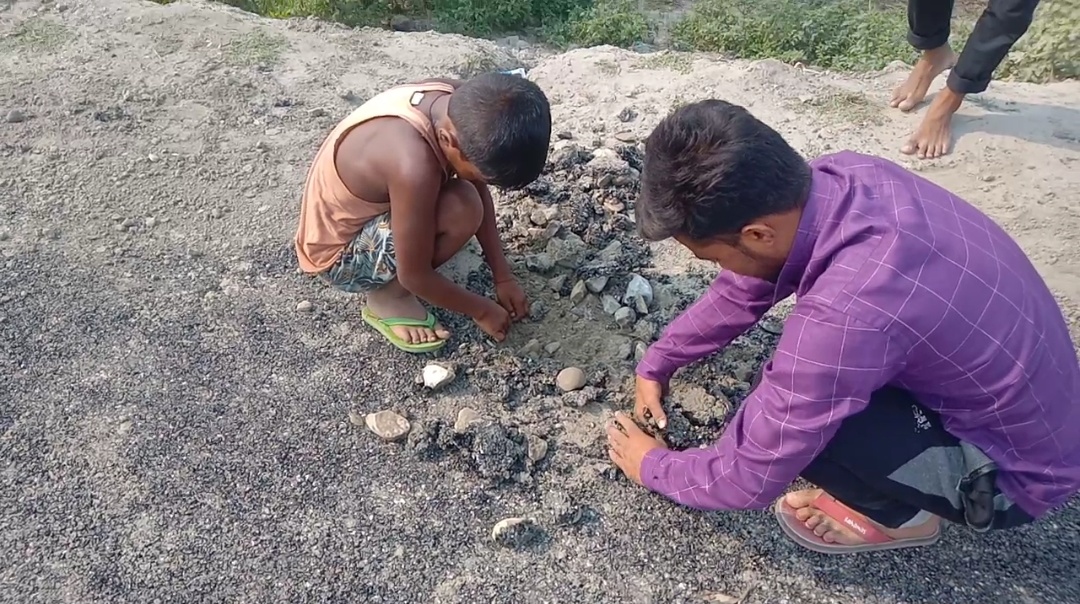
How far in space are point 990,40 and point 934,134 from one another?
1.37 feet

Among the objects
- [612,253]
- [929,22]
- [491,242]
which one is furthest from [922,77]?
[491,242]

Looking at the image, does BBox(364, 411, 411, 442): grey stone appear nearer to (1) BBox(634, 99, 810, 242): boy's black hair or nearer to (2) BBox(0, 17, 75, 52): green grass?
(1) BBox(634, 99, 810, 242): boy's black hair

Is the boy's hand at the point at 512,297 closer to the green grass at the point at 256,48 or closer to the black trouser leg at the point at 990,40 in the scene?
the black trouser leg at the point at 990,40

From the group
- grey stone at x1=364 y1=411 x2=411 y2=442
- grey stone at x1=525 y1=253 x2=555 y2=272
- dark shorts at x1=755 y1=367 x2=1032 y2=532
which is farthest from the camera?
grey stone at x1=525 y1=253 x2=555 y2=272

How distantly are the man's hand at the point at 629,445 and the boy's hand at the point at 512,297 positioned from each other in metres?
0.51

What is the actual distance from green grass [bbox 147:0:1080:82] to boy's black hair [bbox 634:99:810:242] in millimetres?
3410

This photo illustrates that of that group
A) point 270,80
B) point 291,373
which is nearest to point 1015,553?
point 291,373

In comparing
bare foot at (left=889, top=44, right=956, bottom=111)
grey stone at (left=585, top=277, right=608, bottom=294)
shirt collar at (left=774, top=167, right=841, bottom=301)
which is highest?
shirt collar at (left=774, top=167, right=841, bottom=301)

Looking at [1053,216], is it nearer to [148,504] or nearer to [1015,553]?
[1015,553]

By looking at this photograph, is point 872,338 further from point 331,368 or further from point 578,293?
point 331,368

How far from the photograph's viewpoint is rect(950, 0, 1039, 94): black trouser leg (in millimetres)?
3113

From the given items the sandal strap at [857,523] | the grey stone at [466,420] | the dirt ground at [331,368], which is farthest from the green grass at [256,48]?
the sandal strap at [857,523]

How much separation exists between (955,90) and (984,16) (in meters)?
0.28

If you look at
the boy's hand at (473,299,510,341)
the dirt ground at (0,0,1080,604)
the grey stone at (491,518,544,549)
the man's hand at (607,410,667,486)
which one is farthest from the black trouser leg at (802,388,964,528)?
the boy's hand at (473,299,510,341)
